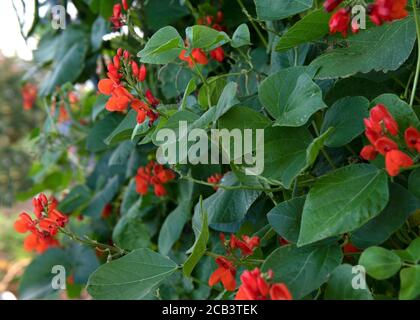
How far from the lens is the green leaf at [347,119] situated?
708mm

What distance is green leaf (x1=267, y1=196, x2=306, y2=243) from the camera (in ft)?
2.33

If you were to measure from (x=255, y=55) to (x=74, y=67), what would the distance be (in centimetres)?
51

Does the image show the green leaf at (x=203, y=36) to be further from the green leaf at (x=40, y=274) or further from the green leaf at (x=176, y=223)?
the green leaf at (x=40, y=274)

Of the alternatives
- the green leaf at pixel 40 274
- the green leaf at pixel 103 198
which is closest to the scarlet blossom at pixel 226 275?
the green leaf at pixel 103 198

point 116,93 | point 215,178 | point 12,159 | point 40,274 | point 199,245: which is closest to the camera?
point 199,245

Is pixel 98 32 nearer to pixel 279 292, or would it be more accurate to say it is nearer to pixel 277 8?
pixel 277 8

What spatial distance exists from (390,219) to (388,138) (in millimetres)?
90

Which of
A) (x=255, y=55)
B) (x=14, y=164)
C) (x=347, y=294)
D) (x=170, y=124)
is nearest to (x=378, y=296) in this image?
(x=347, y=294)

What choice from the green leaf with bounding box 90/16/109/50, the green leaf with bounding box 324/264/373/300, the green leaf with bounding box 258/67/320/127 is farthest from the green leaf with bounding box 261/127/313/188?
the green leaf with bounding box 90/16/109/50

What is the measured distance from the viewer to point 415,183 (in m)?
0.67

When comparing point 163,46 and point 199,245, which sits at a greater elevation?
point 163,46

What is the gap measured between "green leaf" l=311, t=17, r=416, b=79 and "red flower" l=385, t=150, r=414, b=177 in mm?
131

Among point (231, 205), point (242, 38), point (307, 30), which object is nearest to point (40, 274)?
point (231, 205)

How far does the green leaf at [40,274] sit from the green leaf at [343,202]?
0.99 metres
